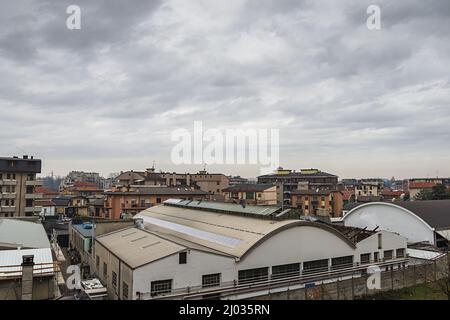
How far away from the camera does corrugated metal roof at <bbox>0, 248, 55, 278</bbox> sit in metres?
20.6

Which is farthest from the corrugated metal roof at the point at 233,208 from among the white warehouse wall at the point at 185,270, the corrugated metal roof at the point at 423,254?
the corrugated metal roof at the point at 423,254

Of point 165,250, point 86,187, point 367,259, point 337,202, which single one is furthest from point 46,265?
point 86,187

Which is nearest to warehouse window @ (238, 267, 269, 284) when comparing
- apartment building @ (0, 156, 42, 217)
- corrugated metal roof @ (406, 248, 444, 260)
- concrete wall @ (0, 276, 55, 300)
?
concrete wall @ (0, 276, 55, 300)

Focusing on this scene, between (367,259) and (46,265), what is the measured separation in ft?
82.6

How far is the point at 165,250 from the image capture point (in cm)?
2294

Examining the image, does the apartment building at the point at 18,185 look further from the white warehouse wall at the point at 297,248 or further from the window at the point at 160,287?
the white warehouse wall at the point at 297,248

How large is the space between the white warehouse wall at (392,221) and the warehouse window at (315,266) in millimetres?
21719

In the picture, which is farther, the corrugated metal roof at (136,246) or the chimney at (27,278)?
the corrugated metal roof at (136,246)

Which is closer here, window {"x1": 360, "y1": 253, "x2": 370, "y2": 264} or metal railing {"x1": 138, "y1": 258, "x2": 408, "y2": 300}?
metal railing {"x1": 138, "y1": 258, "x2": 408, "y2": 300}

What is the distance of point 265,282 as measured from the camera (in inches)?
969

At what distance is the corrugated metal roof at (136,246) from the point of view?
2227 centimetres

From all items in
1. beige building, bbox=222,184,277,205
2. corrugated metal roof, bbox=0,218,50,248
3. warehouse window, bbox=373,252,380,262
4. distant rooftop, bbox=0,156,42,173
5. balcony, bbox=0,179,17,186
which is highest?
distant rooftop, bbox=0,156,42,173

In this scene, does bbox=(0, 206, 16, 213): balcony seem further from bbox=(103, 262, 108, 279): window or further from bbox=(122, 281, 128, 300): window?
bbox=(122, 281, 128, 300): window

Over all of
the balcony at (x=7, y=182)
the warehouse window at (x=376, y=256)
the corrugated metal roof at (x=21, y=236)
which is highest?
the balcony at (x=7, y=182)
